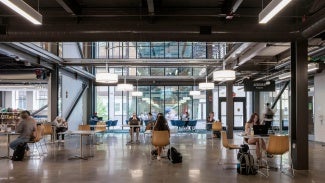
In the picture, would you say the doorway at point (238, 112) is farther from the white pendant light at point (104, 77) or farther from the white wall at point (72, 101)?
the white pendant light at point (104, 77)

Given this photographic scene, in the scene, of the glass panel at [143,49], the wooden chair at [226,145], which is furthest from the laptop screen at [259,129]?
the glass panel at [143,49]

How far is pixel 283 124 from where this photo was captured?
19391mm

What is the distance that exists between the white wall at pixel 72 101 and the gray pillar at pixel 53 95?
2.11 m

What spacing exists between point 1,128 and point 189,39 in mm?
6013

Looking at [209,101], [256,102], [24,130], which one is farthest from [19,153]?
[256,102]

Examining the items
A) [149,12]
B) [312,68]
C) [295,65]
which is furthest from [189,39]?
[312,68]

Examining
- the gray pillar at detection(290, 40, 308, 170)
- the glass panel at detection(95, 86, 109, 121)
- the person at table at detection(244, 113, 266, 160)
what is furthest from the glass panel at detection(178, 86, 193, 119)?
the gray pillar at detection(290, 40, 308, 170)

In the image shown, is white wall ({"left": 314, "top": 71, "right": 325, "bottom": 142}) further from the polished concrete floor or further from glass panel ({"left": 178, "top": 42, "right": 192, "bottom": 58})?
glass panel ({"left": 178, "top": 42, "right": 192, "bottom": 58})

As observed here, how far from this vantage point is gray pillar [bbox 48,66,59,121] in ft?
42.3

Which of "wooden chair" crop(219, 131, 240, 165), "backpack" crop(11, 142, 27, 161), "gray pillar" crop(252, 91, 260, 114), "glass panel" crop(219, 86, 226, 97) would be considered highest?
"glass panel" crop(219, 86, 226, 97)

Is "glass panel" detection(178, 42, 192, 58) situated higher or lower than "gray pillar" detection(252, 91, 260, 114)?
higher

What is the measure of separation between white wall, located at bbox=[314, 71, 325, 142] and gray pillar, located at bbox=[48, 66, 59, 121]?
10.3m

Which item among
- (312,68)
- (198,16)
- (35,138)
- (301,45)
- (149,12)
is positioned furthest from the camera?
(312,68)

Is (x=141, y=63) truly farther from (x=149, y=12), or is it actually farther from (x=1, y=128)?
(x=149, y=12)
